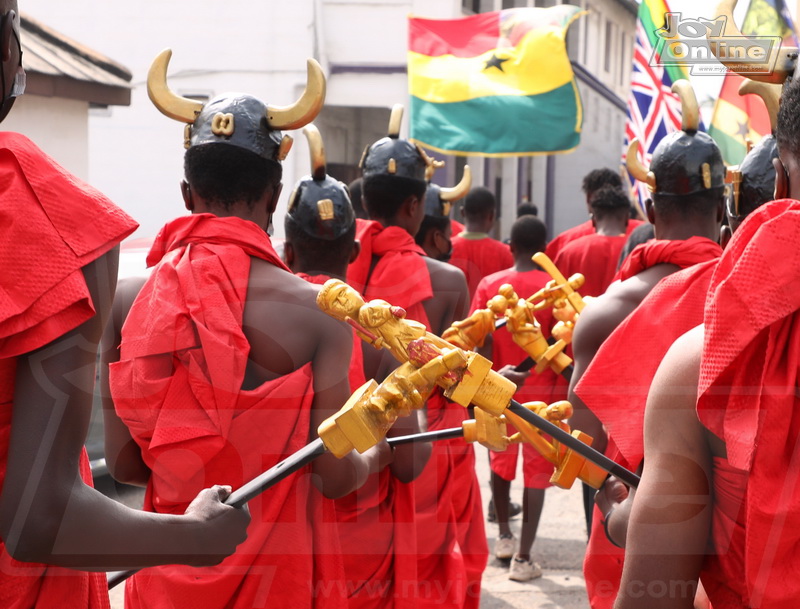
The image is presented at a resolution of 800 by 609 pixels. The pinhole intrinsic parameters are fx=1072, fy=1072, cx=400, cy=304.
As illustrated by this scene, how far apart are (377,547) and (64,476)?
2207 mm

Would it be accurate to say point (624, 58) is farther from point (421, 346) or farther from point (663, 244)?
point (421, 346)

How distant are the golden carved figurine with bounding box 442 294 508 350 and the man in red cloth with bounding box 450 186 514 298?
4.54 meters

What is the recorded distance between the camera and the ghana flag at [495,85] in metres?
10.0

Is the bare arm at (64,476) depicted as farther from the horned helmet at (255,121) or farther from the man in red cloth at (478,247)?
the man in red cloth at (478,247)

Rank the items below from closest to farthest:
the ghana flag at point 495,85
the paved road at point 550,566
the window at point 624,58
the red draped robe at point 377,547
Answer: the red draped robe at point 377,547
the paved road at point 550,566
the ghana flag at point 495,85
the window at point 624,58

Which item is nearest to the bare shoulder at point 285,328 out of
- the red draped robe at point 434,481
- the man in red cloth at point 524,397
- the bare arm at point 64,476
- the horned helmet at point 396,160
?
the bare arm at point 64,476

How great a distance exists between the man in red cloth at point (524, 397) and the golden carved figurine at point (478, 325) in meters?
1.98

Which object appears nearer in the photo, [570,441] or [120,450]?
[570,441]

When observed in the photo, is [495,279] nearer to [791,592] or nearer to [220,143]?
[220,143]

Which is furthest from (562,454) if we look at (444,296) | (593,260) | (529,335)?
(593,260)

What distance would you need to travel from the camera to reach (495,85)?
33.7ft

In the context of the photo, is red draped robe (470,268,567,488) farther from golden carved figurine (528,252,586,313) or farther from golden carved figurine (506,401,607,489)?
golden carved figurine (506,401,607,489)

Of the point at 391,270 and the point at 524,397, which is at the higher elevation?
the point at 391,270

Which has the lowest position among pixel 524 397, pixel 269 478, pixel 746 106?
pixel 524 397
